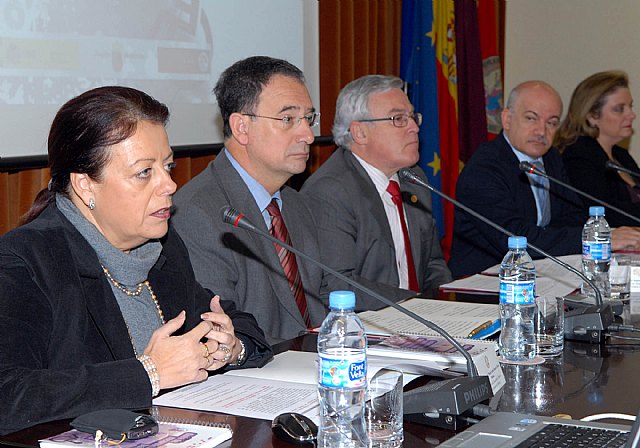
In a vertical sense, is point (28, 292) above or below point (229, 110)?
below

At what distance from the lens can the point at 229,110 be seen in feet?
9.64

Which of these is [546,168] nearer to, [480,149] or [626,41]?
[480,149]

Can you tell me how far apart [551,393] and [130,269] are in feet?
2.91

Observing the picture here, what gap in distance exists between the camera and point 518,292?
2.06 meters

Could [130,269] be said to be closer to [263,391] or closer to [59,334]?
[59,334]

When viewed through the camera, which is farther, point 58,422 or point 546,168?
point 546,168

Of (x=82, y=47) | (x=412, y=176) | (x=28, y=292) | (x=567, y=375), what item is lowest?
(x=567, y=375)

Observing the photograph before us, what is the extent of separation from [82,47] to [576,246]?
6.78 ft

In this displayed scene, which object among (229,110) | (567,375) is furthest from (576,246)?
(567,375)

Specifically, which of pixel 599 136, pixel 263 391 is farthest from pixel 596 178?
pixel 263 391

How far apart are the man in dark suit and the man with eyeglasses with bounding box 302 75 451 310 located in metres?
0.38

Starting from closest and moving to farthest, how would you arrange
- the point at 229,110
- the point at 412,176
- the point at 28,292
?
1. the point at 28,292
2. the point at 412,176
3. the point at 229,110

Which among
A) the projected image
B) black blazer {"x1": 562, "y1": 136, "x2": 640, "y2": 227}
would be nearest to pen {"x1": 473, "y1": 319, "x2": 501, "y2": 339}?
the projected image

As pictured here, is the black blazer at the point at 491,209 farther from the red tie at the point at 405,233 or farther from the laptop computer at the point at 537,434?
the laptop computer at the point at 537,434
